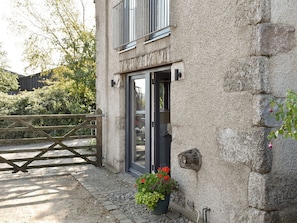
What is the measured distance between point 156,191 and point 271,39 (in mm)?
2366

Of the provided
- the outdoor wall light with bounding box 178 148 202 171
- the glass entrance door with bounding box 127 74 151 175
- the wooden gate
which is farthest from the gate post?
the outdoor wall light with bounding box 178 148 202 171

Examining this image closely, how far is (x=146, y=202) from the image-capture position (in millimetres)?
4195

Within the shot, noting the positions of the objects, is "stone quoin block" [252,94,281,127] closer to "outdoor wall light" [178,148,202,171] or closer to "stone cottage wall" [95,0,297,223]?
"stone cottage wall" [95,0,297,223]

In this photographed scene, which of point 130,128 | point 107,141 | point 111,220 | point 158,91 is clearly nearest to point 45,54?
point 107,141

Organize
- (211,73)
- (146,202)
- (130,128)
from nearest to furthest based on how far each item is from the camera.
Result: (211,73) → (146,202) → (130,128)

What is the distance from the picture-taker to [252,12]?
320cm

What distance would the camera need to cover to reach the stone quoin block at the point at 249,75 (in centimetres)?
312

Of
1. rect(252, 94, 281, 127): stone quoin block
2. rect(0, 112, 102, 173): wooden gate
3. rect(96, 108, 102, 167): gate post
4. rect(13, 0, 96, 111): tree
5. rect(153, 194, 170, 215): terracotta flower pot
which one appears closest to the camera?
rect(252, 94, 281, 127): stone quoin block

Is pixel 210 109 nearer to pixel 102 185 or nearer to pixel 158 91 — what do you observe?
pixel 158 91

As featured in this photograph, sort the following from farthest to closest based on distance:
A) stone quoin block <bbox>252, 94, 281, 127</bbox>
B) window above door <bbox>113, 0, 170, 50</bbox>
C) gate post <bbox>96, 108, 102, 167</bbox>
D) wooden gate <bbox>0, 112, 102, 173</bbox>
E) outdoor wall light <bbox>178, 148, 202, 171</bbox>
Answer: gate post <bbox>96, 108, 102, 167</bbox> → wooden gate <bbox>0, 112, 102, 173</bbox> → window above door <bbox>113, 0, 170, 50</bbox> → outdoor wall light <bbox>178, 148, 202, 171</bbox> → stone quoin block <bbox>252, 94, 281, 127</bbox>

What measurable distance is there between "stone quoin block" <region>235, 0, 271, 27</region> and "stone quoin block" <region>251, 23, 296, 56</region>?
0.08 metres

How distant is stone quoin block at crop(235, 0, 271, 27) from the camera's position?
123 inches

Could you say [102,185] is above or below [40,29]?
below

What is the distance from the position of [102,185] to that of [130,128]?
4.37 ft
